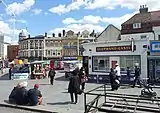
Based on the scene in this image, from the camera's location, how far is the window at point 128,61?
26.0 meters

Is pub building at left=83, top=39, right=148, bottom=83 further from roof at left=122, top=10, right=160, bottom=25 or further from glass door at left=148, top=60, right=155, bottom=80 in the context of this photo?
roof at left=122, top=10, right=160, bottom=25

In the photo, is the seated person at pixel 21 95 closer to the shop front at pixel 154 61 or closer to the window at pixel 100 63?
Result: the shop front at pixel 154 61

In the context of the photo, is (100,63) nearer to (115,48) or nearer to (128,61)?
(115,48)

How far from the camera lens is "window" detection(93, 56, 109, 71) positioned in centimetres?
2822

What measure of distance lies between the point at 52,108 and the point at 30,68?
26.0m

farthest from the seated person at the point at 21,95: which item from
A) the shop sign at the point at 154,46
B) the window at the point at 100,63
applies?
the window at the point at 100,63

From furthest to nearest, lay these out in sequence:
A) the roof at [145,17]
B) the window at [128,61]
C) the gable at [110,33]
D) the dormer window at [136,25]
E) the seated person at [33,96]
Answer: the gable at [110,33] → the dormer window at [136,25] → the roof at [145,17] → the window at [128,61] → the seated person at [33,96]

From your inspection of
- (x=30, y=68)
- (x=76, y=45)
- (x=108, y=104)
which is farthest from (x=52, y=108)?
(x=76, y=45)

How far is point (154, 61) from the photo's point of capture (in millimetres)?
24953

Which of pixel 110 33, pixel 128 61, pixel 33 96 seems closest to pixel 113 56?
pixel 128 61

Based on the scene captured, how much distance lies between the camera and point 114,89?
19.6m

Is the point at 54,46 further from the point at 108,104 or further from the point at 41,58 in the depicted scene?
the point at 108,104

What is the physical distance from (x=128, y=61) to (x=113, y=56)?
A: 63.5 inches

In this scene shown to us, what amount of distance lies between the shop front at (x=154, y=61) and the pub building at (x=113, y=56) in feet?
1.38
